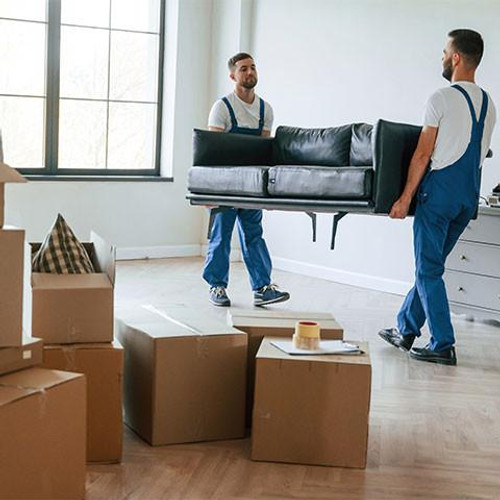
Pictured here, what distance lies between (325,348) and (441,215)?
1.51 m

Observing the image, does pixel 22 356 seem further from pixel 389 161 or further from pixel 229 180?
pixel 229 180

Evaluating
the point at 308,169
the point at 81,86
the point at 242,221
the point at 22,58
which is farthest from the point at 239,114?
the point at 22,58

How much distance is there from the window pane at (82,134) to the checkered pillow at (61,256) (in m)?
4.40

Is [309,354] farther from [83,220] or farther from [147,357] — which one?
[83,220]

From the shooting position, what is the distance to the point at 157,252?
7.89 metres

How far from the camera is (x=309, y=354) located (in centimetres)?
316

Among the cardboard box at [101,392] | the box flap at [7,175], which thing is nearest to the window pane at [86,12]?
the cardboard box at [101,392]

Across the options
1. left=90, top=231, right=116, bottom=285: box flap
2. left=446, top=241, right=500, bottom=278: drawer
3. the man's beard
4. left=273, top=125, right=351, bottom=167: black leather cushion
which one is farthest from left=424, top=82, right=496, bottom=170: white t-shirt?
left=90, top=231, right=116, bottom=285: box flap

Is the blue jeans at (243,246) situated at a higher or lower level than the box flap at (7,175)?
lower

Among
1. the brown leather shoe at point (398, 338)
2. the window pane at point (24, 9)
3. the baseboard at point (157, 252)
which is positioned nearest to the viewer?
the brown leather shoe at point (398, 338)

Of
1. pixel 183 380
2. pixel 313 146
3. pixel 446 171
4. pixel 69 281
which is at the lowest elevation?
pixel 183 380

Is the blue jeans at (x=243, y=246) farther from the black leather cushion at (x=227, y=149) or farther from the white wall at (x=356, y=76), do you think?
the white wall at (x=356, y=76)

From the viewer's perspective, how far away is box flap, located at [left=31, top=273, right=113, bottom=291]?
2934 mm

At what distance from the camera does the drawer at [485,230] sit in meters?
5.54
